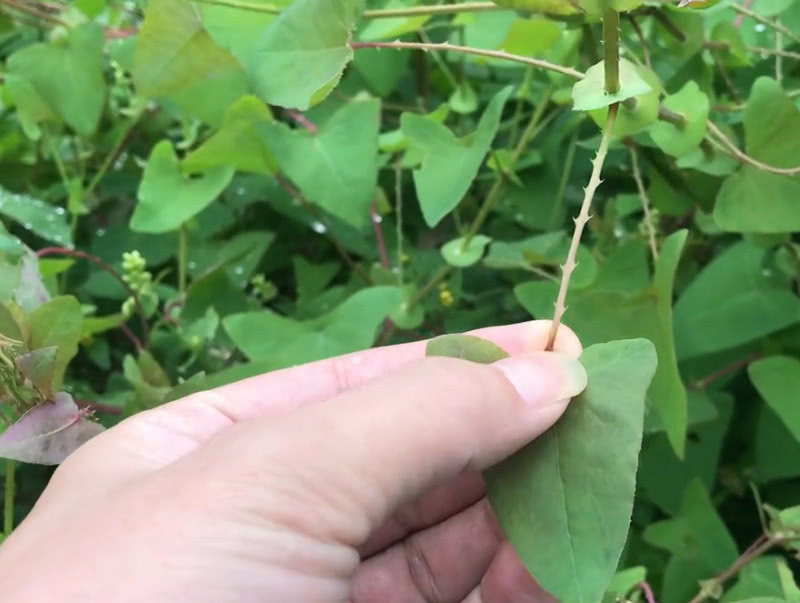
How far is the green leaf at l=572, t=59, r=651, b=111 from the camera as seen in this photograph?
31 centimetres

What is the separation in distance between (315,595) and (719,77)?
58 cm

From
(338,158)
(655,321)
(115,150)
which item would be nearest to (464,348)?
(655,321)

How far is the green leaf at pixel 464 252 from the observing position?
0.59 m

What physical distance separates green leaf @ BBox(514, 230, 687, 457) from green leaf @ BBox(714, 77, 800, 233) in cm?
6

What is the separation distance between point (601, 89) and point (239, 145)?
387 millimetres

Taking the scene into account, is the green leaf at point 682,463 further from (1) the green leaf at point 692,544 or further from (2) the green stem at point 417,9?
(2) the green stem at point 417,9

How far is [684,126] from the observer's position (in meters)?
0.46

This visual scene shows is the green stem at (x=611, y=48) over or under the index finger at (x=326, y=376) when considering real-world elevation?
over

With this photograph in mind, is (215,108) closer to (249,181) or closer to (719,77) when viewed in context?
(249,181)

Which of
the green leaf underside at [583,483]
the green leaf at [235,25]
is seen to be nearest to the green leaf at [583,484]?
the green leaf underside at [583,483]

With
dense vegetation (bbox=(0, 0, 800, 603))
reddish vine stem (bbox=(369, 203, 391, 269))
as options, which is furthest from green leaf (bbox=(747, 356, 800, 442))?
reddish vine stem (bbox=(369, 203, 391, 269))

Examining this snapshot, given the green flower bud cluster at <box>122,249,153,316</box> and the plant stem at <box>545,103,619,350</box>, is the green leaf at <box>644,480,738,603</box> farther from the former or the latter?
the green flower bud cluster at <box>122,249,153,316</box>

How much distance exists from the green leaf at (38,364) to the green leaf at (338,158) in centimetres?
26

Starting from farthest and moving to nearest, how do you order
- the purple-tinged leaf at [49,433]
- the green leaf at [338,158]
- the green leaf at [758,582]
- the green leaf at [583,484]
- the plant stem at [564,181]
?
the plant stem at [564,181] < the green leaf at [338,158] < the green leaf at [758,582] < the purple-tinged leaf at [49,433] < the green leaf at [583,484]
